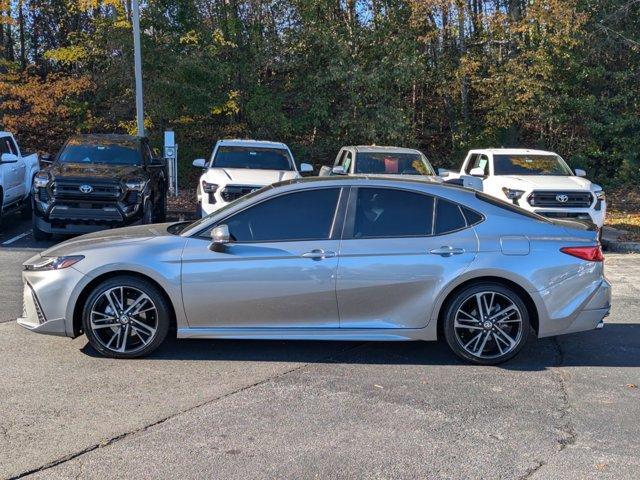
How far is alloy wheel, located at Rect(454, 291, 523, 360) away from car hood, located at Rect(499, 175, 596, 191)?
23.0 feet

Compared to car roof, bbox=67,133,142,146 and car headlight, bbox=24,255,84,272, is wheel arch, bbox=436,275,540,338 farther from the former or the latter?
car roof, bbox=67,133,142,146

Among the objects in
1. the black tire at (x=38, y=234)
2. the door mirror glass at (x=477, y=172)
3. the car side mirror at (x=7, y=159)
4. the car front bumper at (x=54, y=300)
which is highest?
the car side mirror at (x=7, y=159)

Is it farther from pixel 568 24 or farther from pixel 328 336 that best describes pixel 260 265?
pixel 568 24

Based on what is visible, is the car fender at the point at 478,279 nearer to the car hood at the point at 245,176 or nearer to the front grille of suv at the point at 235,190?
the car hood at the point at 245,176

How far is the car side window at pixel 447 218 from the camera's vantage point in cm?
590

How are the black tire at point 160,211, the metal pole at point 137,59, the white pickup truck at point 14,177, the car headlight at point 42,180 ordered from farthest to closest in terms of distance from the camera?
the metal pole at point 137,59 → the black tire at point 160,211 → the white pickup truck at point 14,177 → the car headlight at point 42,180

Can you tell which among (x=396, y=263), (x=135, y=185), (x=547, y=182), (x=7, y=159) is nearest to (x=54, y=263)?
(x=396, y=263)

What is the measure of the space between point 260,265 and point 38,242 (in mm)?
7618

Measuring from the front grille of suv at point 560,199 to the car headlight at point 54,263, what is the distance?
8.76 m

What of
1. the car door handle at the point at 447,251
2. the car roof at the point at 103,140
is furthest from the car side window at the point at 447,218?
the car roof at the point at 103,140

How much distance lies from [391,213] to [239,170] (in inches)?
285

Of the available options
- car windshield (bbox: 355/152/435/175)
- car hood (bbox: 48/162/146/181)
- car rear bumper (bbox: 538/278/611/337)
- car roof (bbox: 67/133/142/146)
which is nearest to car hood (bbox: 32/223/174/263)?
car rear bumper (bbox: 538/278/611/337)

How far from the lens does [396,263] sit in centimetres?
574

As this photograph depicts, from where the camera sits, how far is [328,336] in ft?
19.1
